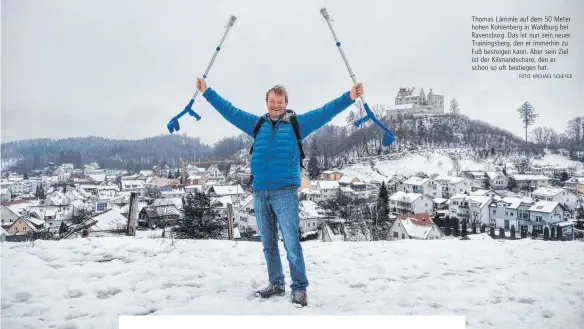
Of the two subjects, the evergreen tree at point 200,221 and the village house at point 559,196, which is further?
the evergreen tree at point 200,221

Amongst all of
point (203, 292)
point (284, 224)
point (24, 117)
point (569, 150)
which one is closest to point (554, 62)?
point (569, 150)

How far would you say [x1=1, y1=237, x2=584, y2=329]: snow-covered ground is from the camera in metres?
1.84

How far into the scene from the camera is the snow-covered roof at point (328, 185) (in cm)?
774

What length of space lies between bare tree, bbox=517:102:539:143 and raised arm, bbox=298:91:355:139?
1956 mm

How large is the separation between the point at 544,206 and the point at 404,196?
396 cm

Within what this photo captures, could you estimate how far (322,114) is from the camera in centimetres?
186

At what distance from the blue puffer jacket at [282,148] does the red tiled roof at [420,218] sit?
20.1 ft

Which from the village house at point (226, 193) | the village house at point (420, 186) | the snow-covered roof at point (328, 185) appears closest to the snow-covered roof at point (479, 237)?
the village house at point (420, 186)

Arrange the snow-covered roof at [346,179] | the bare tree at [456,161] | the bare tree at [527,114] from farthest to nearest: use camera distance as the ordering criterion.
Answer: the snow-covered roof at [346,179] < the bare tree at [456,161] < the bare tree at [527,114]

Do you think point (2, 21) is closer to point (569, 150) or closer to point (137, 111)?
point (137, 111)

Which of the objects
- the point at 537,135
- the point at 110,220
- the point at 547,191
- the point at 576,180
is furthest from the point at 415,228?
the point at 110,220

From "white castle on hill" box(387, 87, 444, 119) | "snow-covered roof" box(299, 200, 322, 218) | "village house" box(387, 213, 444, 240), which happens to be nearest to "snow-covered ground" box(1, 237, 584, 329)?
"white castle on hill" box(387, 87, 444, 119)

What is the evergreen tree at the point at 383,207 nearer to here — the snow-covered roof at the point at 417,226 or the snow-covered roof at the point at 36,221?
the snow-covered roof at the point at 417,226

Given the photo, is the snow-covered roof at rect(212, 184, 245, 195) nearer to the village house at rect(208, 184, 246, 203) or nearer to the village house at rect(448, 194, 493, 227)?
the village house at rect(208, 184, 246, 203)
